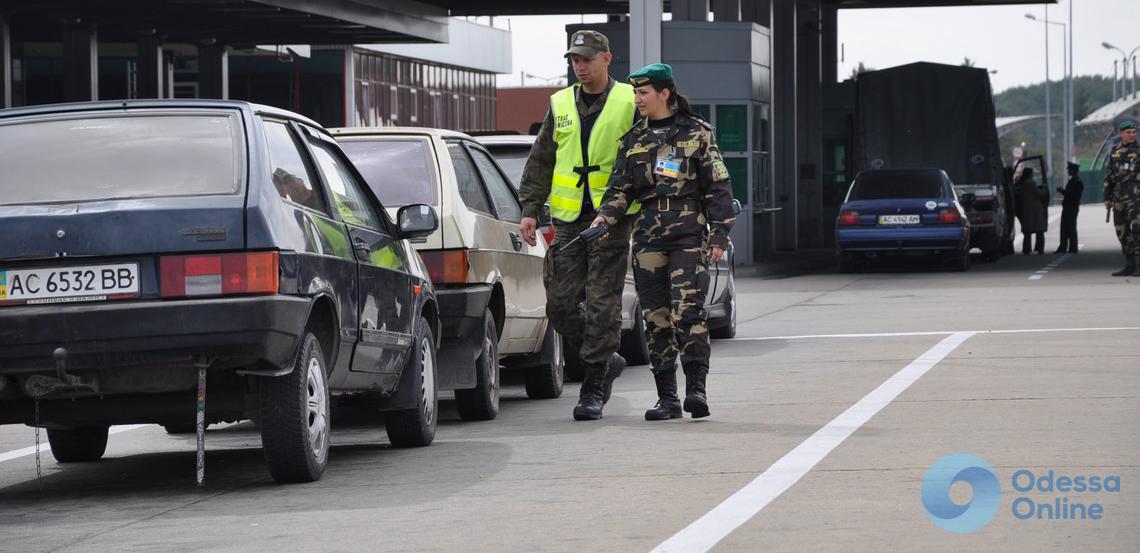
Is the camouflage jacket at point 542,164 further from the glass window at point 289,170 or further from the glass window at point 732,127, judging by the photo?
the glass window at point 732,127

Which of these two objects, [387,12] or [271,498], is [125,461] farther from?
[387,12]

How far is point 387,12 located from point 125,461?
102 feet

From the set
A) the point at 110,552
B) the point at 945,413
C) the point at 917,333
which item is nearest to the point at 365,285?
the point at 110,552

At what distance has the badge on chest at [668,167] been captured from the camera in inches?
385

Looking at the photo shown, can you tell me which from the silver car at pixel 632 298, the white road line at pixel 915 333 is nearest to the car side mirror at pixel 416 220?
the silver car at pixel 632 298

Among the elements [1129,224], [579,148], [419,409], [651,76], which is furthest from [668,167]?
[1129,224]

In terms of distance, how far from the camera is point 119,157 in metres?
7.71

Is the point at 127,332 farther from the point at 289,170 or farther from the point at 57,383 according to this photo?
the point at 289,170

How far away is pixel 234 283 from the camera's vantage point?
7281mm

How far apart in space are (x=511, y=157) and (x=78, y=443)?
475 centimetres

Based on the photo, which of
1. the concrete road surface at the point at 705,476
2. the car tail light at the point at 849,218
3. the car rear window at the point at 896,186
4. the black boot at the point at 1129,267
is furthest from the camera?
the car rear window at the point at 896,186

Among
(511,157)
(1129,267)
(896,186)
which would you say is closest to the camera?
(511,157)

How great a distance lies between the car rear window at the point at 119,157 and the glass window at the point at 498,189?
3.17 meters

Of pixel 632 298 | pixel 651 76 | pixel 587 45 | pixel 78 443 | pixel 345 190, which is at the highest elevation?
pixel 587 45
